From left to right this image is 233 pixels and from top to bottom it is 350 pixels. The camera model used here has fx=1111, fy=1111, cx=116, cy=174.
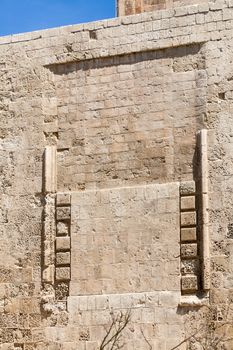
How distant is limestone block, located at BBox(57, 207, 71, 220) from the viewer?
14742 millimetres

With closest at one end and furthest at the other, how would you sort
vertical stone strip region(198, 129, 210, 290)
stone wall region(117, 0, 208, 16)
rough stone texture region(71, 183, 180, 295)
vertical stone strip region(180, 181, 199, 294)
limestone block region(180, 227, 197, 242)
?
vertical stone strip region(198, 129, 210, 290), vertical stone strip region(180, 181, 199, 294), limestone block region(180, 227, 197, 242), rough stone texture region(71, 183, 180, 295), stone wall region(117, 0, 208, 16)

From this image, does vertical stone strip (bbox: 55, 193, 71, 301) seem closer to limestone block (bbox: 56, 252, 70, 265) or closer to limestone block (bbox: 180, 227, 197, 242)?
limestone block (bbox: 56, 252, 70, 265)

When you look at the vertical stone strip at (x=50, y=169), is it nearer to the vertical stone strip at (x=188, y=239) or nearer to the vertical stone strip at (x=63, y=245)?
the vertical stone strip at (x=63, y=245)

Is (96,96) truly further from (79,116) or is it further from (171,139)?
(171,139)

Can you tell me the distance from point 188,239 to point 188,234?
64mm

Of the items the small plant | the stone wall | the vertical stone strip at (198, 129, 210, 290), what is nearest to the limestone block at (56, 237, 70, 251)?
the small plant

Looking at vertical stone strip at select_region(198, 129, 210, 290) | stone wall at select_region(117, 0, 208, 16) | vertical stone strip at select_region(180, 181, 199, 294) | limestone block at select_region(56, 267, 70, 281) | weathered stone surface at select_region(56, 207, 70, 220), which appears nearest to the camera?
vertical stone strip at select_region(198, 129, 210, 290)

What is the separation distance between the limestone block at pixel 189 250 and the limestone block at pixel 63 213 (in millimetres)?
1713

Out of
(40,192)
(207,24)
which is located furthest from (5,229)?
(207,24)

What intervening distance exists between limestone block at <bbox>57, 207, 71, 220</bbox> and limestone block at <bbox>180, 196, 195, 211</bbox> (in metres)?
1.60

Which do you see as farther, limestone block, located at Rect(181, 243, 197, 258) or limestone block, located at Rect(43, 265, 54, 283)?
limestone block, located at Rect(43, 265, 54, 283)

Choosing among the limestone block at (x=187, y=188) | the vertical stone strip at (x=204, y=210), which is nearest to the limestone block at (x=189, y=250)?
the vertical stone strip at (x=204, y=210)

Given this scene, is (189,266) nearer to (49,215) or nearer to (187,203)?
(187,203)

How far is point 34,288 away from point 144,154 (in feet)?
7.58
